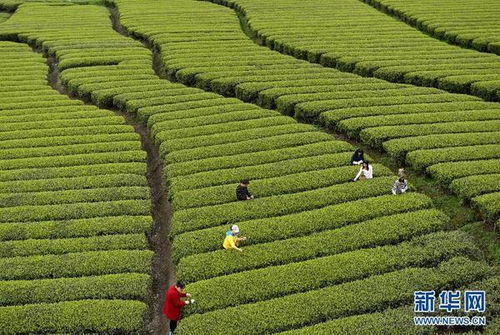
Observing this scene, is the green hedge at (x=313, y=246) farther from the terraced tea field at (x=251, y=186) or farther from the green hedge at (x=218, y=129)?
the green hedge at (x=218, y=129)

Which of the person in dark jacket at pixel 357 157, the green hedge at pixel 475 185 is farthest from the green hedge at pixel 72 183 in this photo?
the green hedge at pixel 475 185

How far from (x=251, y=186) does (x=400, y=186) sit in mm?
5572

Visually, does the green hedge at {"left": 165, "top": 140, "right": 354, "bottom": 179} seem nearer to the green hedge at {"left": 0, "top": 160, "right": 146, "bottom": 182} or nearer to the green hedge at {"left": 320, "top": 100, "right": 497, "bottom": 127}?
the green hedge at {"left": 0, "top": 160, "right": 146, "bottom": 182}

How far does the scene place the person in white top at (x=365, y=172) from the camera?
19109mm

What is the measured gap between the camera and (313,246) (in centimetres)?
1573

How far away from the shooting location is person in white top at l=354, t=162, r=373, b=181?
19.1m

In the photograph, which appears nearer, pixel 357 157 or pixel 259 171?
pixel 357 157

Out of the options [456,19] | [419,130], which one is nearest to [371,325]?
[419,130]

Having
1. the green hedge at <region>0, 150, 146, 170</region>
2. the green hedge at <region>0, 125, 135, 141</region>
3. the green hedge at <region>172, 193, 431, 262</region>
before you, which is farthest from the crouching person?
the green hedge at <region>0, 125, 135, 141</region>

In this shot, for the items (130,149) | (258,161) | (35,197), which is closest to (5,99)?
(130,149)

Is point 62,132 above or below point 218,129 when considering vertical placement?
below

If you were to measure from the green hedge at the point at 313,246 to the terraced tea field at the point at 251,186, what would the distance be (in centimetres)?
6

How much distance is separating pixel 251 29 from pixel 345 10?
37.8ft

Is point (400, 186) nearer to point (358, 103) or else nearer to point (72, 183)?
point (358, 103)
